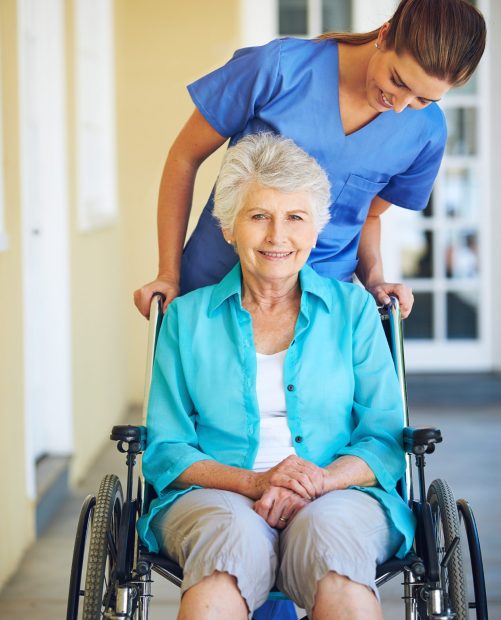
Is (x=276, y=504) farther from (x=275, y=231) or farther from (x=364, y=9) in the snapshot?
(x=364, y=9)

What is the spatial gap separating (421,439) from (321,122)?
2.39 feet

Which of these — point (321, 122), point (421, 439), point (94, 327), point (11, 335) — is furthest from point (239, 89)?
point (94, 327)

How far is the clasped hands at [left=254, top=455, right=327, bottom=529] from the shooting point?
2070mm

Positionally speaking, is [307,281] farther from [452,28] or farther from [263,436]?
[452,28]

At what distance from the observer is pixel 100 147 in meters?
5.91

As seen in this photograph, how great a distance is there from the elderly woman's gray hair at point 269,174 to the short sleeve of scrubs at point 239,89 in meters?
0.13

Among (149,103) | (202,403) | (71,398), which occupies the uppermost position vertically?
(149,103)

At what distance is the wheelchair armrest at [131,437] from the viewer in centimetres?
211

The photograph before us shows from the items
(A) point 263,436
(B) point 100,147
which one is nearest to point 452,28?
(A) point 263,436

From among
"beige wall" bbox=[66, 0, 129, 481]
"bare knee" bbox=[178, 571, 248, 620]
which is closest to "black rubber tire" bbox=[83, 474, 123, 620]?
"bare knee" bbox=[178, 571, 248, 620]

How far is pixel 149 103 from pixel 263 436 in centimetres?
456

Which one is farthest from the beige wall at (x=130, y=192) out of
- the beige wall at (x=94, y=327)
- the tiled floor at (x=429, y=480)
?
the tiled floor at (x=429, y=480)

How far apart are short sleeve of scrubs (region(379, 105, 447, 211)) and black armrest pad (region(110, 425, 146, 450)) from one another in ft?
2.79

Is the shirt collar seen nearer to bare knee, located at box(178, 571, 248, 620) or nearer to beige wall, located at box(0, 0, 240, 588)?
bare knee, located at box(178, 571, 248, 620)
